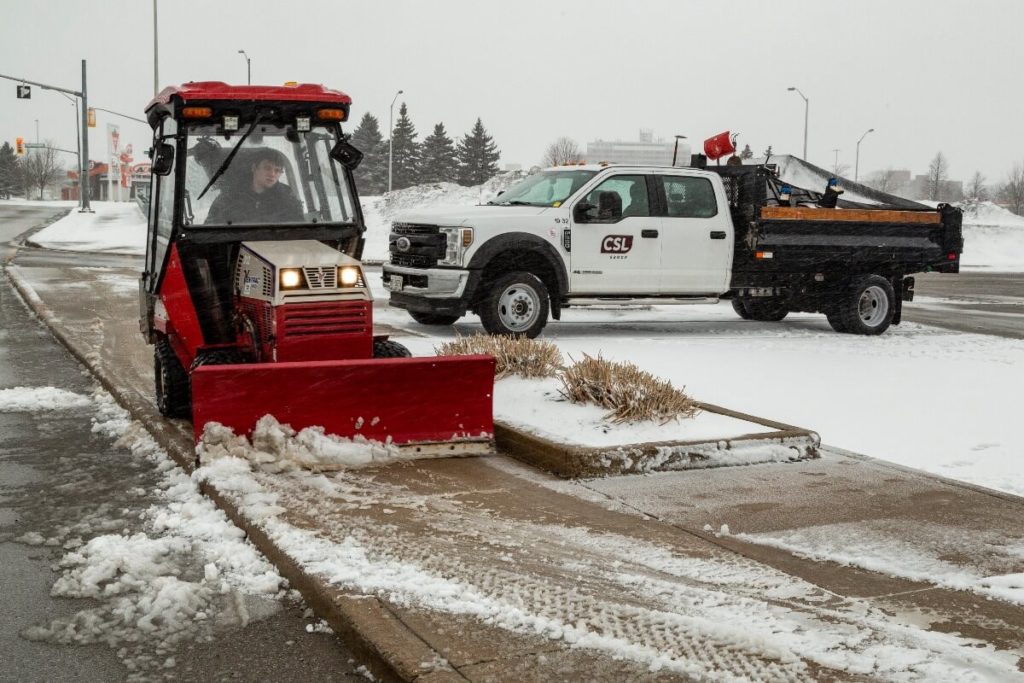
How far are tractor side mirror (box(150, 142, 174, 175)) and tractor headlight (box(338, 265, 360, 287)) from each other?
144 cm

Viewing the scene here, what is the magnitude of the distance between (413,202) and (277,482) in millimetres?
50771

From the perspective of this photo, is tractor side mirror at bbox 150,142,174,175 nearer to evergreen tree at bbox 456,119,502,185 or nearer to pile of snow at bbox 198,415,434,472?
pile of snow at bbox 198,415,434,472

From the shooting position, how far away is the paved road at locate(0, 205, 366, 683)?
141 inches

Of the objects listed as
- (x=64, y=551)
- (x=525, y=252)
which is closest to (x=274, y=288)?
(x=64, y=551)

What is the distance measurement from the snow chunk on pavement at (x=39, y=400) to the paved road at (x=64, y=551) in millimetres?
188

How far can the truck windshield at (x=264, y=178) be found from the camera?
7.05 metres

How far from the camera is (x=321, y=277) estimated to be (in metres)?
6.41

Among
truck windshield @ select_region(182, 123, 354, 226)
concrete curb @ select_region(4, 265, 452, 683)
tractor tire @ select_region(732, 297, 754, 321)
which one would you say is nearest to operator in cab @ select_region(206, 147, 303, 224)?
truck windshield @ select_region(182, 123, 354, 226)

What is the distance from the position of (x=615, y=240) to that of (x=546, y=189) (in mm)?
A: 1133

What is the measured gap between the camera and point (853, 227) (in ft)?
46.4

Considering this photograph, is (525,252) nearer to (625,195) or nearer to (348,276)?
(625,195)

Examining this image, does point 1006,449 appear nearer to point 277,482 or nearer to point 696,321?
point 277,482

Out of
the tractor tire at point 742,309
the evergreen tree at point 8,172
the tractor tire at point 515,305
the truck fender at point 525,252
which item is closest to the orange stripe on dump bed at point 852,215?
the tractor tire at point 742,309

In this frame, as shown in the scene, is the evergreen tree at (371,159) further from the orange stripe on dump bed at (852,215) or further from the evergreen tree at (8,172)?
the orange stripe on dump bed at (852,215)
